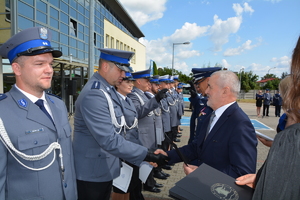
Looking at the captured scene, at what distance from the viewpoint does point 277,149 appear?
3.18 ft

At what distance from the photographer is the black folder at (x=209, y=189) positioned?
1307mm

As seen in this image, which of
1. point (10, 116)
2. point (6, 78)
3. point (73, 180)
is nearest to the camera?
point (10, 116)

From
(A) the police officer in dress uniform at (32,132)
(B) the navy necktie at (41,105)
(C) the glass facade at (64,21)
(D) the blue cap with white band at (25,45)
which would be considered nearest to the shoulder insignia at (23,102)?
(A) the police officer in dress uniform at (32,132)

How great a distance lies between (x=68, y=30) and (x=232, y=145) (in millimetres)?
15661

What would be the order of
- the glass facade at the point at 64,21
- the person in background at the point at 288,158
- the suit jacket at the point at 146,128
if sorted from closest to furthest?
the person in background at the point at 288,158, the suit jacket at the point at 146,128, the glass facade at the point at 64,21

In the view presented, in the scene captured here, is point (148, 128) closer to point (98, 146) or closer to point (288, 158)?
point (98, 146)

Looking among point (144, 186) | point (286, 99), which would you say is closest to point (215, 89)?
point (286, 99)

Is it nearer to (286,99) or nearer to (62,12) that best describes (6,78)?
(62,12)

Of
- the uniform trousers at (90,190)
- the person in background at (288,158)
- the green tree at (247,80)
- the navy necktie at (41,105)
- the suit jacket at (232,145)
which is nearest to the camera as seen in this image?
the person in background at (288,158)

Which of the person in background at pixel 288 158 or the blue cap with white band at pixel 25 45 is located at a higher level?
the blue cap with white band at pixel 25 45

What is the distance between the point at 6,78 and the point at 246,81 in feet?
164

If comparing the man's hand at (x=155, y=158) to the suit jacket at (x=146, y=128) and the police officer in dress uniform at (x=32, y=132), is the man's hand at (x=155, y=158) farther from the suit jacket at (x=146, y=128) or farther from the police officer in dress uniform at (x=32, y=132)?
the suit jacket at (x=146, y=128)

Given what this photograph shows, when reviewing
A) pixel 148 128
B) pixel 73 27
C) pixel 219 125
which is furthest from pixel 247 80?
pixel 219 125

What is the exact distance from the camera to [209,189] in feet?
4.43
